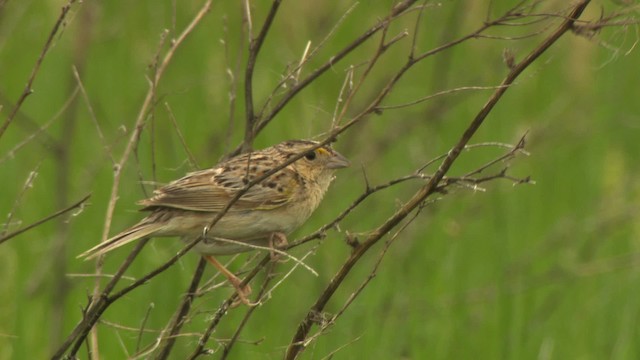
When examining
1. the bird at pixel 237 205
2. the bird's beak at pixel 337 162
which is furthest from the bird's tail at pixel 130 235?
the bird's beak at pixel 337 162

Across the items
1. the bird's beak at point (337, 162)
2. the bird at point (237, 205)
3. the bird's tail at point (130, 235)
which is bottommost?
the bird's tail at point (130, 235)

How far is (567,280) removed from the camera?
674 centimetres

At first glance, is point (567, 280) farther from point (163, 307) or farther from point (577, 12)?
point (577, 12)

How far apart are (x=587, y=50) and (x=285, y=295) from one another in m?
3.18

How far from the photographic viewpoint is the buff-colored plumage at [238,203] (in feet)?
16.0

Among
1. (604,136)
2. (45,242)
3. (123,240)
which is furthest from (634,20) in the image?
(604,136)

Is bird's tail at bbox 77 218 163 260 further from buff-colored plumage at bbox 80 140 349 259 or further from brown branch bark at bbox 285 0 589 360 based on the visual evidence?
brown branch bark at bbox 285 0 589 360

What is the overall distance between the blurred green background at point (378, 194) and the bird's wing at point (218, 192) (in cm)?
12

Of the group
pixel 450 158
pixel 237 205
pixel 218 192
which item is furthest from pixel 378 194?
pixel 450 158

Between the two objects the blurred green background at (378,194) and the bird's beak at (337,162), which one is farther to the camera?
the blurred green background at (378,194)

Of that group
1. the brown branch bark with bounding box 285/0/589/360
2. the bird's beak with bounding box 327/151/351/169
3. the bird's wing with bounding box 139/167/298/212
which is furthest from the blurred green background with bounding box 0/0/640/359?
the brown branch bark with bounding box 285/0/589/360

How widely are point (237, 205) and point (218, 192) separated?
0.16 metres

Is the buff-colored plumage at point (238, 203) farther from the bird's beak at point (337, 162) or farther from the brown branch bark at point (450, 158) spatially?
the brown branch bark at point (450, 158)

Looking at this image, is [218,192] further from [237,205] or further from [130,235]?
[130,235]
